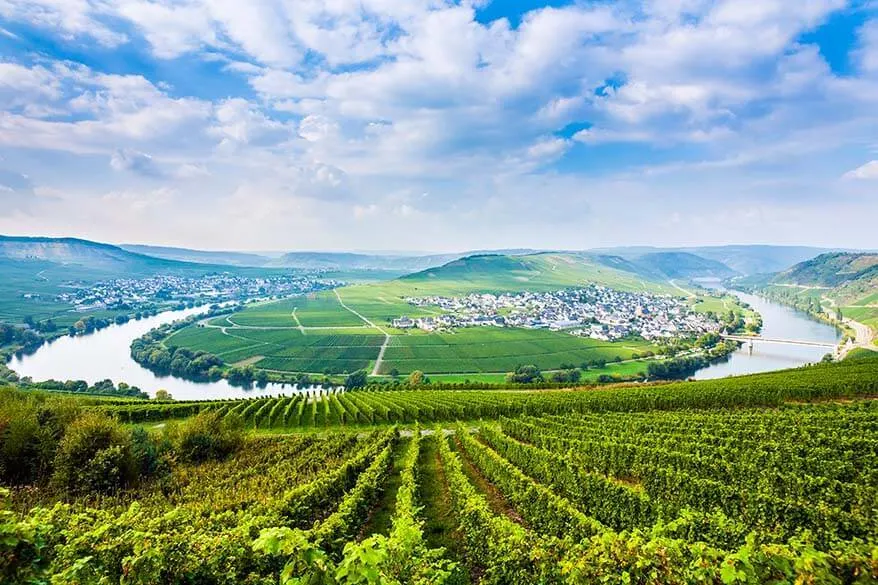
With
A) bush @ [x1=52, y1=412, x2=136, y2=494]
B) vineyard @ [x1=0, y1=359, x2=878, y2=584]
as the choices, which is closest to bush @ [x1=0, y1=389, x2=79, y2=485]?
bush @ [x1=52, y1=412, x2=136, y2=494]

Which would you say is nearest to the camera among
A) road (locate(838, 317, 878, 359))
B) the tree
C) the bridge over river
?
the tree

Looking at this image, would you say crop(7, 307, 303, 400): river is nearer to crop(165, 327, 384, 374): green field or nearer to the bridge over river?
crop(165, 327, 384, 374): green field

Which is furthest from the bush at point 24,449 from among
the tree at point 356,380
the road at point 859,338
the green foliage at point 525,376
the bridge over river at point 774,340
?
the bridge over river at point 774,340

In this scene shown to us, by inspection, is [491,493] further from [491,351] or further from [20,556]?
[491,351]

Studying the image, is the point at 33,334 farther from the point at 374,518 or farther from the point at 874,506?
the point at 874,506

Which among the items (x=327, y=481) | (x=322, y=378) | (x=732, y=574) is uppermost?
(x=732, y=574)

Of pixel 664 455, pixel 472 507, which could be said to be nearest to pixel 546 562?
pixel 472 507

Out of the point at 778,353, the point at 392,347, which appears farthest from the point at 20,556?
the point at 778,353
